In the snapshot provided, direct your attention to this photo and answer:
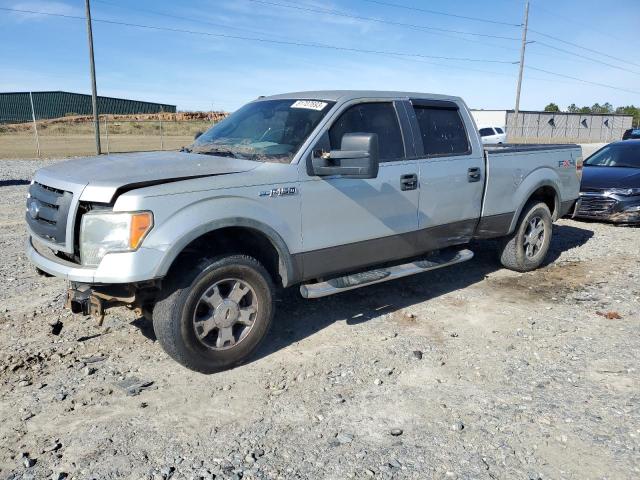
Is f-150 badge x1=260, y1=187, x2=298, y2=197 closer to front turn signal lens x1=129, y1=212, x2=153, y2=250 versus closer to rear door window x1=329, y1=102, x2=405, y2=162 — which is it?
rear door window x1=329, y1=102, x2=405, y2=162

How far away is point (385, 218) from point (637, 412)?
2351 mm

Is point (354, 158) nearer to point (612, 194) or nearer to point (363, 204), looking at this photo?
point (363, 204)

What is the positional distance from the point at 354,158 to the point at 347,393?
171cm

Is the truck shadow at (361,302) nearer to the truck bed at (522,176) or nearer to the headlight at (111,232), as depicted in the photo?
the truck bed at (522,176)

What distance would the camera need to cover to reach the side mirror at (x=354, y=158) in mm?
4007

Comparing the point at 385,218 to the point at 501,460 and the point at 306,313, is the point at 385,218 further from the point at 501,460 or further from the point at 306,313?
the point at 501,460

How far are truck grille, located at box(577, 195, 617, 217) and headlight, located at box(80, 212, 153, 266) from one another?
8.34m

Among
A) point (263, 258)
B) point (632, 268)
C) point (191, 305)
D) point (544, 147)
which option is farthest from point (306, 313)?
point (632, 268)

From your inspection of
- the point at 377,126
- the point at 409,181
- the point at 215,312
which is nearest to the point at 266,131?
the point at 377,126

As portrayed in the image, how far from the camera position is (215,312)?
153 inches

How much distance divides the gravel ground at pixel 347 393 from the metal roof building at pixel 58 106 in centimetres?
6236

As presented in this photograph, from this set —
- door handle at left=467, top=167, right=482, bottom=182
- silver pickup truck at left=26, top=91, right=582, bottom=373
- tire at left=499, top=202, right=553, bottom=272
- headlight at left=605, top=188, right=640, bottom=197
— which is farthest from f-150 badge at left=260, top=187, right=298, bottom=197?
headlight at left=605, top=188, right=640, bottom=197

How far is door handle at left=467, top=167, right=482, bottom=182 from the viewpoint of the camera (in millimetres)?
5516

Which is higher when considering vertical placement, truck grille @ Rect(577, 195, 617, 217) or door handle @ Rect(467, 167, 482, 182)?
door handle @ Rect(467, 167, 482, 182)
